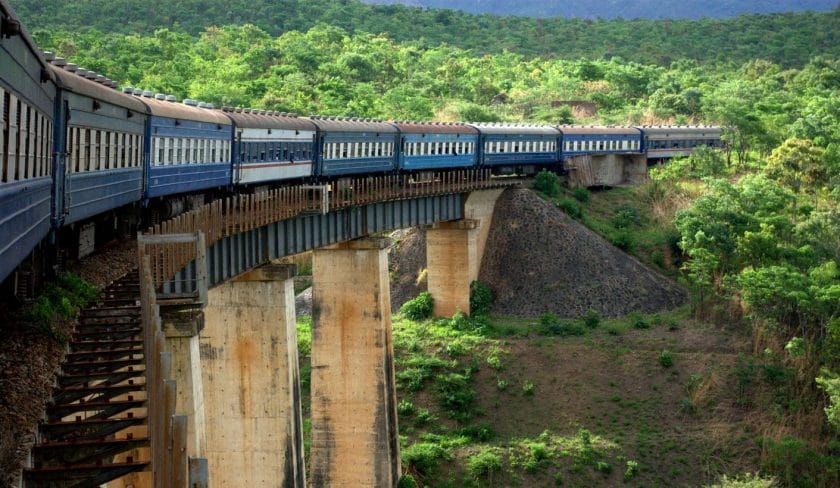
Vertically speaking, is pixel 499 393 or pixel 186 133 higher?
pixel 186 133

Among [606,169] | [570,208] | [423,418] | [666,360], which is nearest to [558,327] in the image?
[666,360]

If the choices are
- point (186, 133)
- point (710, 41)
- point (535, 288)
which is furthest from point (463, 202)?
point (710, 41)

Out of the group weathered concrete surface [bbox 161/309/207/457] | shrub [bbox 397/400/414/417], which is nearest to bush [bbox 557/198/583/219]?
shrub [bbox 397/400/414/417]

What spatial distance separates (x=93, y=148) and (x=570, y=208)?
1561 inches

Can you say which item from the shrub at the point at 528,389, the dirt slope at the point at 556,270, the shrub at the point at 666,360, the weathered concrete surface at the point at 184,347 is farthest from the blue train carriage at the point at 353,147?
the weathered concrete surface at the point at 184,347

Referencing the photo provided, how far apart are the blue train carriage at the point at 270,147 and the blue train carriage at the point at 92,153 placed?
8663mm

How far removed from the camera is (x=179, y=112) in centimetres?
2741

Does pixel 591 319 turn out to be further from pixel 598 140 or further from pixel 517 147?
pixel 598 140

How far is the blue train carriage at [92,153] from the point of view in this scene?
16.8 m

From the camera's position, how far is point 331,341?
134 feet

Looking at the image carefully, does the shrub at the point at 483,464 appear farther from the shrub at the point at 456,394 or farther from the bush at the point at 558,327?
the bush at the point at 558,327

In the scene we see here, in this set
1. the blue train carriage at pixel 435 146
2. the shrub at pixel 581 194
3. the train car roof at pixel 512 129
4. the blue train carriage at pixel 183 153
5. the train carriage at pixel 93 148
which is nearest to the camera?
the train carriage at pixel 93 148

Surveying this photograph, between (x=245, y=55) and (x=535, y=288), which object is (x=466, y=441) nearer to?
(x=535, y=288)

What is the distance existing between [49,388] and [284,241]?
2351 cm
